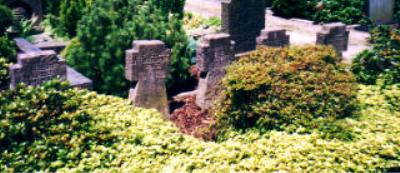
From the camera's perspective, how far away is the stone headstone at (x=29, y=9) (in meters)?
15.5

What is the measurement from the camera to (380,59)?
25.6 feet

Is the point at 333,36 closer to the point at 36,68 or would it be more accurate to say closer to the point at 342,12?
the point at 36,68

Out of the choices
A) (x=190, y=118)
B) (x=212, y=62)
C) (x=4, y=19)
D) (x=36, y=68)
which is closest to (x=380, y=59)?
(x=212, y=62)

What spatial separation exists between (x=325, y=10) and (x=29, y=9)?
31.9 ft

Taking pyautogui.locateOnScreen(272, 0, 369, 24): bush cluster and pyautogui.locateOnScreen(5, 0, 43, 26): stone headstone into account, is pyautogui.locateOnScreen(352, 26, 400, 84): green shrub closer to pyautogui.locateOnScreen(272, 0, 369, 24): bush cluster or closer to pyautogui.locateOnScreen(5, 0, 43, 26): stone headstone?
pyautogui.locateOnScreen(272, 0, 369, 24): bush cluster

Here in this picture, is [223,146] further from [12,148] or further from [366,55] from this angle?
[366,55]

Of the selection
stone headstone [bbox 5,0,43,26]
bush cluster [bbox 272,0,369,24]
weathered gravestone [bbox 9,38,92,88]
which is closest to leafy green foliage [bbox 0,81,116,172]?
weathered gravestone [bbox 9,38,92,88]

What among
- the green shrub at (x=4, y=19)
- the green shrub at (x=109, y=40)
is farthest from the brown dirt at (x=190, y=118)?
the green shrub at (x=4, y=19)

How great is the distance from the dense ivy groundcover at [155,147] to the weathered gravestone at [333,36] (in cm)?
243

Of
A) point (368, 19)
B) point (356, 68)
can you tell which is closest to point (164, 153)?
point (356, 68)

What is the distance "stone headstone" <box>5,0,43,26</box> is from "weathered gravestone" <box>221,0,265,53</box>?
7.77 meters

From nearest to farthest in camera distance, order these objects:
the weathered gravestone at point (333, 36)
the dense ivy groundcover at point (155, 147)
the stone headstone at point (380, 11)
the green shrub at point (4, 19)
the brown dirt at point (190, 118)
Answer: the dense ivy groundcover at point (155, 147) < the brown dirt at point (190, 118) < the weathered gravestone at point (333, 36) < the green shrub at point (4, 19) < the stone headstone at point (380, 11)

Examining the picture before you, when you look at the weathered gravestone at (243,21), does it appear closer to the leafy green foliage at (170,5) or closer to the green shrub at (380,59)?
the leafy green foliage at (170,5)

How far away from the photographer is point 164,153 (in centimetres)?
543
